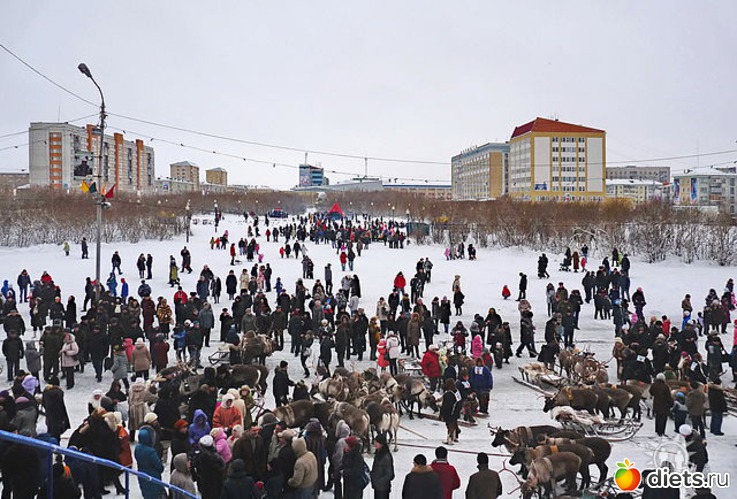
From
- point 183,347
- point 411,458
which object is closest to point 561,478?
point 411,458

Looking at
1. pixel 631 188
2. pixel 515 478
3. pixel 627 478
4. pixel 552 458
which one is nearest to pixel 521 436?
pixel 515 478

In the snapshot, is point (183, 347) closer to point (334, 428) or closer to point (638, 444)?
point (334, 428)

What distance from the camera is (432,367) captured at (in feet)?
41.4

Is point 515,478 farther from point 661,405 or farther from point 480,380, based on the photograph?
point 661,405

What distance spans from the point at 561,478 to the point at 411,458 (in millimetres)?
2355

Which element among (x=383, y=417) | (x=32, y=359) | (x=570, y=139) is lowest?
(x=383, y=417)

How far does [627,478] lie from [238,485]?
5264 mm

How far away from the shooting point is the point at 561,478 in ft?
25.5

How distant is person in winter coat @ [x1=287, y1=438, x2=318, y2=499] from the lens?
712 cm

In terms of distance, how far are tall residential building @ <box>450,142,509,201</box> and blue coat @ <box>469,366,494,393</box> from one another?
327 feet

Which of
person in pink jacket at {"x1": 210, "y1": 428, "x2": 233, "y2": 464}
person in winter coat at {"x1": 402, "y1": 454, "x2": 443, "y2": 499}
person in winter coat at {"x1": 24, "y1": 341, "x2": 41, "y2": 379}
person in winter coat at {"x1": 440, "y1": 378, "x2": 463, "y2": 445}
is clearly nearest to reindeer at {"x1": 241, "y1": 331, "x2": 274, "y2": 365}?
person in winter coat at {"x1": 24, "y1": 341, "x2": 41, "y2": 379}

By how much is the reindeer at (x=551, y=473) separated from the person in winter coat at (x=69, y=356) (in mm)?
9459

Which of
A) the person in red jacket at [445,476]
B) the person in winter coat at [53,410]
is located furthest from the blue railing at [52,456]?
the person in winter coat at [53,410]

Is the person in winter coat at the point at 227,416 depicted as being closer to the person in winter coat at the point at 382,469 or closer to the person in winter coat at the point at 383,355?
the person in winter coat at the point at 382,469
